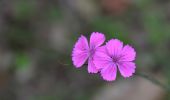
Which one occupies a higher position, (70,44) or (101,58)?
(70,44)

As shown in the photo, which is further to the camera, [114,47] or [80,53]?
[80,53]

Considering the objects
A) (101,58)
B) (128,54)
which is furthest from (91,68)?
(128,54)

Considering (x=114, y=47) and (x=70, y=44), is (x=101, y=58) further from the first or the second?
(x=70, y=44)

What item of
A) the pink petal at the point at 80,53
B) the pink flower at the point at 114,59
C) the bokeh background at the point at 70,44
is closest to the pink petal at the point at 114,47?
the pink flower at the point at 114,59

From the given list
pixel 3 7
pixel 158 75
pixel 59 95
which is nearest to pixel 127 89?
pixel 158 75

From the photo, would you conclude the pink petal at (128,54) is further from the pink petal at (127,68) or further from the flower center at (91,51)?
the flower center at (91,51)

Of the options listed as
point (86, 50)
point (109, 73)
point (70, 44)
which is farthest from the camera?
point (70, 44)

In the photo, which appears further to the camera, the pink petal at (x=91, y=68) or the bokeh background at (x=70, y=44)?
the bokeh background at (x=70, y=44)
